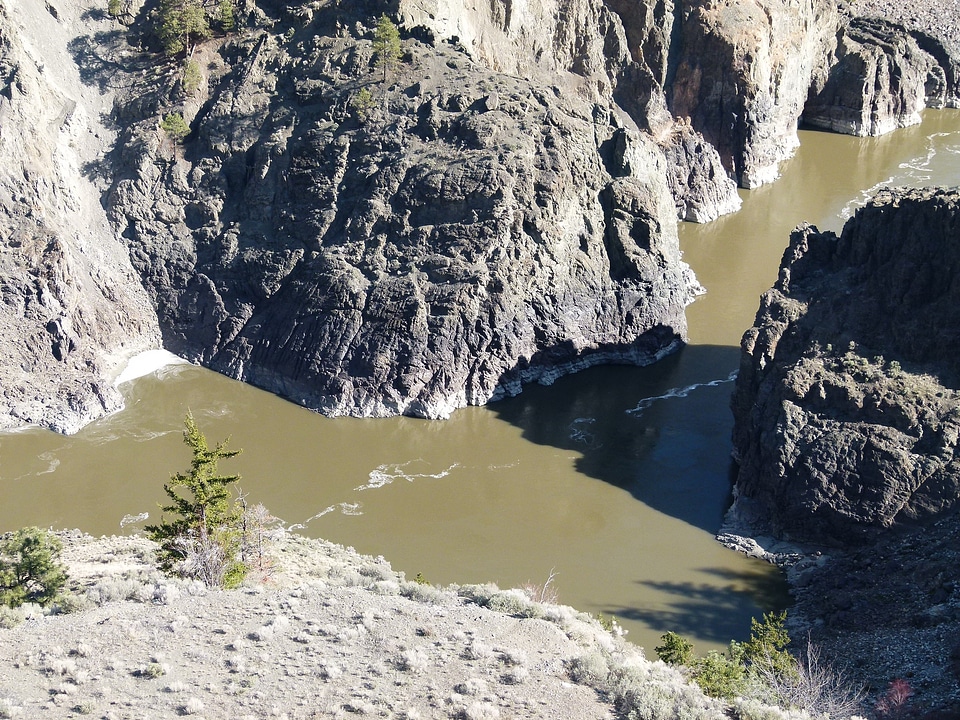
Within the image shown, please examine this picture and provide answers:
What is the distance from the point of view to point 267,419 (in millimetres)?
50406

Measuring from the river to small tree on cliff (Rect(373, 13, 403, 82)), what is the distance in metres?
18.3

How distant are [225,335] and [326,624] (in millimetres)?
28209

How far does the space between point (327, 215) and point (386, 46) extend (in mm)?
9769

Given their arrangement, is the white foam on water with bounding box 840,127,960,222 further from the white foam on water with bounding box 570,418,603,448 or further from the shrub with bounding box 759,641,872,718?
the shrub with bounding box 759,641,872,718

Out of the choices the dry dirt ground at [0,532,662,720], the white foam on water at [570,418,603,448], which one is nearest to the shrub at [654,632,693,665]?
the dry dirt ground at [0,532,662,720]

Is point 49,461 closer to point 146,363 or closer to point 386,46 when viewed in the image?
point 146,363

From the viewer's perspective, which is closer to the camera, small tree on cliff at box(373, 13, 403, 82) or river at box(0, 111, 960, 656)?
river at box(0, 111, 960, 656)

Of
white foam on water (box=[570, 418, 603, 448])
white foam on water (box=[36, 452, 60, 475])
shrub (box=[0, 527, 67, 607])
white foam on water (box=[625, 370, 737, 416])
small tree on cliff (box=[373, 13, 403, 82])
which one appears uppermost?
small tree on cliff (box=[373, 13, 403, 82])

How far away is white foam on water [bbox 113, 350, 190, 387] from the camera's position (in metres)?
53.1

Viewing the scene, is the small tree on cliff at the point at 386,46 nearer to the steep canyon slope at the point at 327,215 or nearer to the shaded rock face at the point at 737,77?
the steep canyon slope at the point at 327,215

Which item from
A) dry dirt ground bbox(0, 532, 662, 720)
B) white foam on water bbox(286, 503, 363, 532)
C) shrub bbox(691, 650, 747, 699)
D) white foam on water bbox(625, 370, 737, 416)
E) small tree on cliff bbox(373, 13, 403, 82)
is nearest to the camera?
dry dirt ground bbox(0, 532, 662, 720)

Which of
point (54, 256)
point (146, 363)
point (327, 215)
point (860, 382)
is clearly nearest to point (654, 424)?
point (860, 382)

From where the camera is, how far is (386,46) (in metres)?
57.8

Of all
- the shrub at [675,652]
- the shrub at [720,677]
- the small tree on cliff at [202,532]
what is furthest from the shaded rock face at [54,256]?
the shrub at [720,677]
